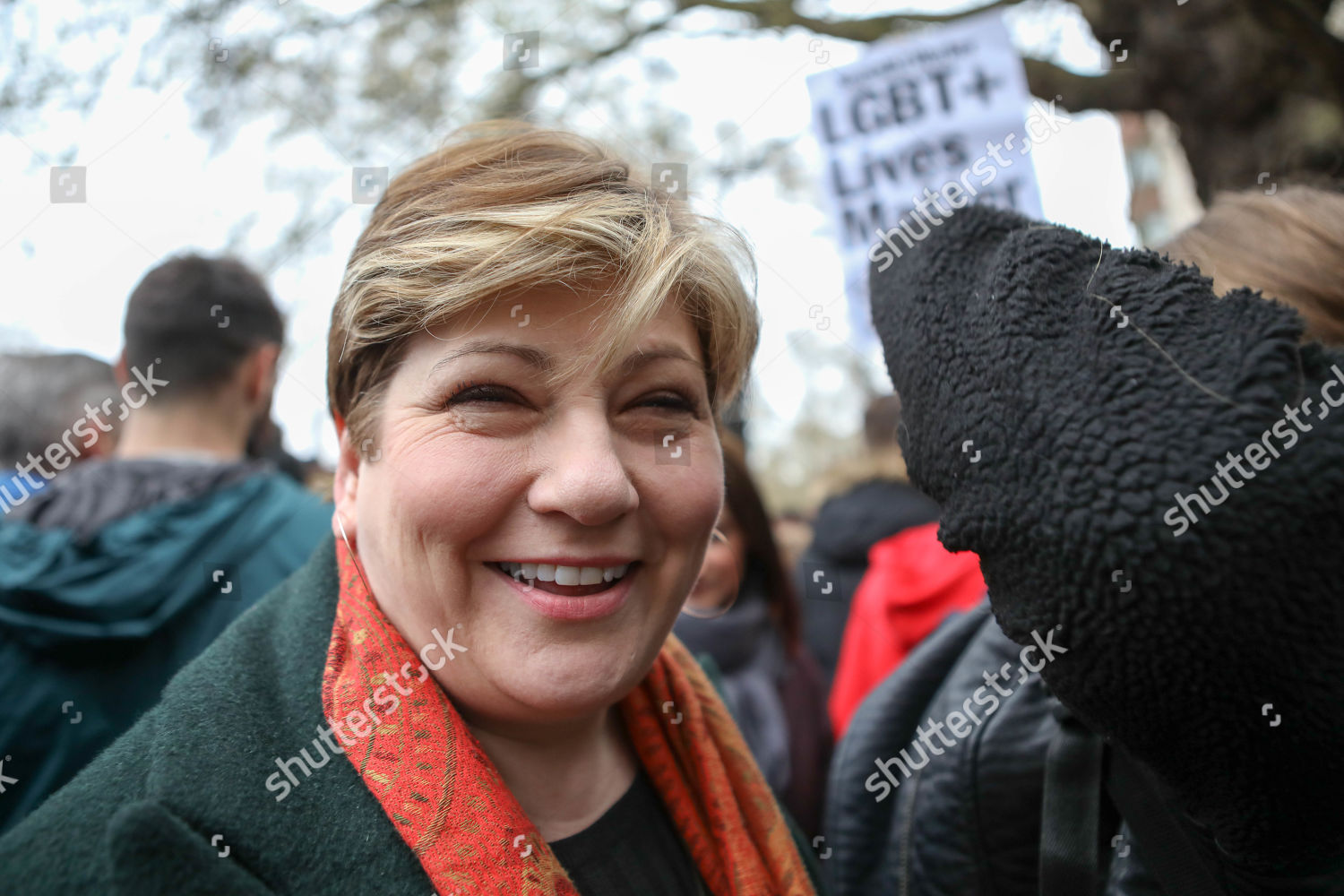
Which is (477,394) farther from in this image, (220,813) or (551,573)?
(220,813)

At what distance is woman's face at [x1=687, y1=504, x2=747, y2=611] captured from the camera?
3311 millimetres

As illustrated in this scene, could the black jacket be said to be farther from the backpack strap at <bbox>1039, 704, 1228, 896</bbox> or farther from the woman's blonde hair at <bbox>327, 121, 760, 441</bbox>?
the woman's blonde hair at <bbox>327, 121, 760, 441</bbox>

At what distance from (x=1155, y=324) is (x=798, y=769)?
8.49ft

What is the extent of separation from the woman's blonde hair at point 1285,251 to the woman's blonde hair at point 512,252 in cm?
73

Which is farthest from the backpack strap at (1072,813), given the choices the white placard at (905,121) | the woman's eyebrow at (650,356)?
the white placard at (905,121)

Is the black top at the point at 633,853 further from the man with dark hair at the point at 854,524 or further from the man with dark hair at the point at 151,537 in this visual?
the man with dark hair at the point at 854,524

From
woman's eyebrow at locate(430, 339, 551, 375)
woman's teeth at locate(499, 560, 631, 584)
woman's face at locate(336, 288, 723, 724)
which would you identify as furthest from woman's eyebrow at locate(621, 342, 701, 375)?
woman's teeth at locate(499, 560, 631, 584)

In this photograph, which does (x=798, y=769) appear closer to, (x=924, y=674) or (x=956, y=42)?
(x=924, y=674)

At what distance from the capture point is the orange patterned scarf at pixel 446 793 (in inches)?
47.9

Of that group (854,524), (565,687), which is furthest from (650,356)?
(854,524)

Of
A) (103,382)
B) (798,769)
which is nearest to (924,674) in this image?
(798,769)

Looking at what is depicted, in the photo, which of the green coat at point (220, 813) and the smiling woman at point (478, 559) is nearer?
the green coat at point (220, 813)

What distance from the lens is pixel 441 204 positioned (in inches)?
53.1

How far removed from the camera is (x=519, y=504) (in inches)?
52.0
